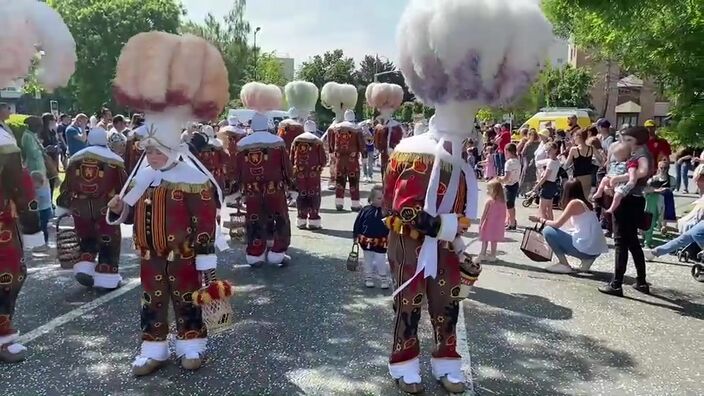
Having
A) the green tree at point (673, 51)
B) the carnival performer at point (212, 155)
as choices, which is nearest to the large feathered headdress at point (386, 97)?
the green tree at point (673, 51)

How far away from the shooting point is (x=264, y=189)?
7051 mm

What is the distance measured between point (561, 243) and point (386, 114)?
549cm

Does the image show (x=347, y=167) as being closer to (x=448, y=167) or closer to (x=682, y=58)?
(x=682, y=58)

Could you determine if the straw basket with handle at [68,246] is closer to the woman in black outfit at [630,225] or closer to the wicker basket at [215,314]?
the wicker basket at [215,314]

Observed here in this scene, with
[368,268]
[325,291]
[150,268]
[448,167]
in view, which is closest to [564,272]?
[368,268]

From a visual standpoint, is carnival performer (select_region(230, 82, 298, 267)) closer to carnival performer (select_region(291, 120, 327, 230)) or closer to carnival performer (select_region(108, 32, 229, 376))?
carnival performer (select_region(291, 120, 327, 230))

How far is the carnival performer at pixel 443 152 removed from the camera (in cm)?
343

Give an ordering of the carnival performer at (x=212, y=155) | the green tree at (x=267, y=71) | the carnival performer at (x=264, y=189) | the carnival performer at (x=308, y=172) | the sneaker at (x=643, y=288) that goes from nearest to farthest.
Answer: the sneaker at (x=643, y=288) < the carnival performer at (x=264, y=189) < the carnival performer at (x=212, y=155) < the carnival performer at (x=308, y=172) < the green tree at (x=267, y=71)

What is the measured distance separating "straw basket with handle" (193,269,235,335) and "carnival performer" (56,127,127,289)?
2293 millimetres

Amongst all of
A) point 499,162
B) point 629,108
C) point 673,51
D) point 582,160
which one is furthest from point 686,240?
point 629,108

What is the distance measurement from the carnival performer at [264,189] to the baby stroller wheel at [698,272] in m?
4.49

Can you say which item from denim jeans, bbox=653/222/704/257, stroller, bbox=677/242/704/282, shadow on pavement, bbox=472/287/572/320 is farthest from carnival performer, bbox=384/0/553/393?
stroller, bbox=677/242/704/282

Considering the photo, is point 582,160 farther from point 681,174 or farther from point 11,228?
point 11,228

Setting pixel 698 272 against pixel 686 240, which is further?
pixel 686 240
